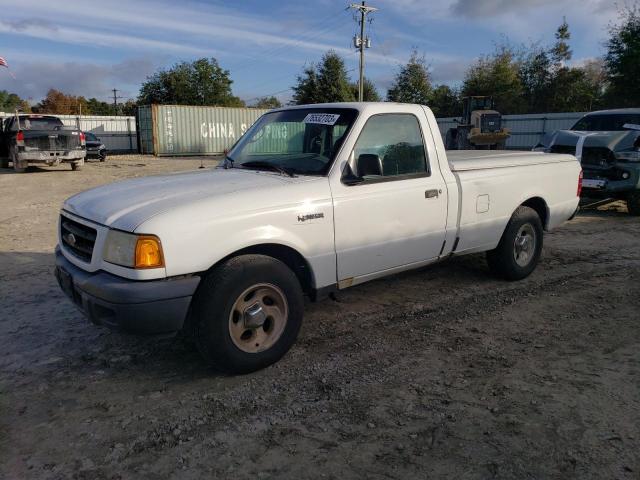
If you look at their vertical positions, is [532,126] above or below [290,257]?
above

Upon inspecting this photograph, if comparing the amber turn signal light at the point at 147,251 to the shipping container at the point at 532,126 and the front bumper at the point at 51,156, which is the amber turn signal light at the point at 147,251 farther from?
the shipping container at the point at 532,126

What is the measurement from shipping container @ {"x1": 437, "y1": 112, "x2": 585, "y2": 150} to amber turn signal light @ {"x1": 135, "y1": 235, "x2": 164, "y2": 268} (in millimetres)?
28201

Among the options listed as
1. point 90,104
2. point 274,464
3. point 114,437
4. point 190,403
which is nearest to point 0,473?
point 114,437

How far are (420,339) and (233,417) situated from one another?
1744 mm

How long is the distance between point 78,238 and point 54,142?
53.2 feet

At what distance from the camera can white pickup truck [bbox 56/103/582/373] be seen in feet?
10.2

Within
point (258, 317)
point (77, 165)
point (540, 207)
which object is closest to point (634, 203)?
point (540, 207)

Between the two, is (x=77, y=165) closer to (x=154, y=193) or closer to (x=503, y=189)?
(x=154, y=193)

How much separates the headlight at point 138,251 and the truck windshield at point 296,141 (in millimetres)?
1341

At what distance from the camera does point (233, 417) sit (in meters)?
3.06

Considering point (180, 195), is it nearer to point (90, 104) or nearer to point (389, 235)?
point (389, 235)

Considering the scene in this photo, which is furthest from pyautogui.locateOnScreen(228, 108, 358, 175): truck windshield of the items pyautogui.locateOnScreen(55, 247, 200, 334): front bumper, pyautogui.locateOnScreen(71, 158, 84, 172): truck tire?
pyautogui.locateOnScreen(71, 158, 84, 172): truck tire

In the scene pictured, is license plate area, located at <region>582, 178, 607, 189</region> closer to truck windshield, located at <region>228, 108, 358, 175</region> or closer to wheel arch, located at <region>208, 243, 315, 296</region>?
truck windshield, located at <region>228, 108, 358, 175</region>

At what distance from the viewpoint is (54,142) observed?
17.6 m
